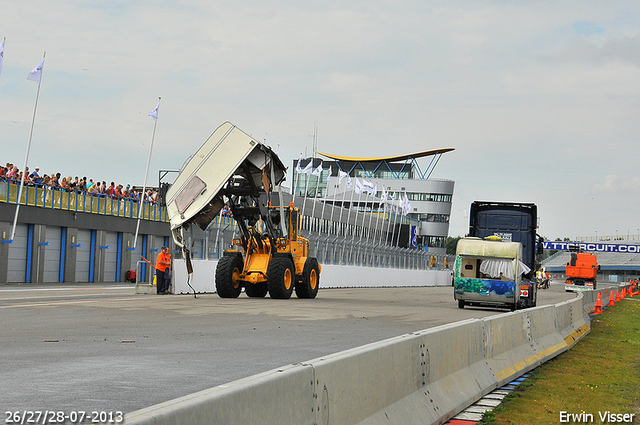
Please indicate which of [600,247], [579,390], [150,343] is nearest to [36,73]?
[150,343]

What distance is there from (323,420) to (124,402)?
244cm

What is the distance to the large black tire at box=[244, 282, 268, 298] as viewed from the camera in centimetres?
2669

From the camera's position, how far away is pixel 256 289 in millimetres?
26953

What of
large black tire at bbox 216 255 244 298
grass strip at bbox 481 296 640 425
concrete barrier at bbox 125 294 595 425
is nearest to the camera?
concrete barrier at bbox 125 294 595 425

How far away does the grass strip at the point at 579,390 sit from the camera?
8.30 metres

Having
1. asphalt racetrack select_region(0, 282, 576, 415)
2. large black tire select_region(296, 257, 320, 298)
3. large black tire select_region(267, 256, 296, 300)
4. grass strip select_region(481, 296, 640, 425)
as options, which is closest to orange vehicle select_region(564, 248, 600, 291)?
large black tire select_region(296, 257, 320, 298)

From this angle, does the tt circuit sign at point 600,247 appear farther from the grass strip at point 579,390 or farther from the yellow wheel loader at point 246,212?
the grass strip at point 579,390

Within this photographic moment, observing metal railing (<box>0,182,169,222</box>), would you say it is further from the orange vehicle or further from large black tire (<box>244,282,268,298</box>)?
the orange vehicle

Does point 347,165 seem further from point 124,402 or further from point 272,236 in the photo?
point 124,402

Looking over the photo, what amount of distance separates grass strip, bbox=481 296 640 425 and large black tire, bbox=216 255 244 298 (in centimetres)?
1187

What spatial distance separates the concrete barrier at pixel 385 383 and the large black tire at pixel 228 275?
13568 millimetres

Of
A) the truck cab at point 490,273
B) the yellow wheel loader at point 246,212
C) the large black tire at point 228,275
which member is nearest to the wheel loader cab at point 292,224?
the yellow wheel loader at point 246,212

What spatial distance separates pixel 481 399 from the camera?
941 cm

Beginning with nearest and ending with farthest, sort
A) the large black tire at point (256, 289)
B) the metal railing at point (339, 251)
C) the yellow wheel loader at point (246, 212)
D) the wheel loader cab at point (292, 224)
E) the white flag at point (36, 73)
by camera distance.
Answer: the yellow wheel loader at point (246, 212)
the wheel loader cab at point (292, 224)
the large black tire at point (256, 289)
the metal railing at point (339, 251)
the white flag at point (36, 73)
